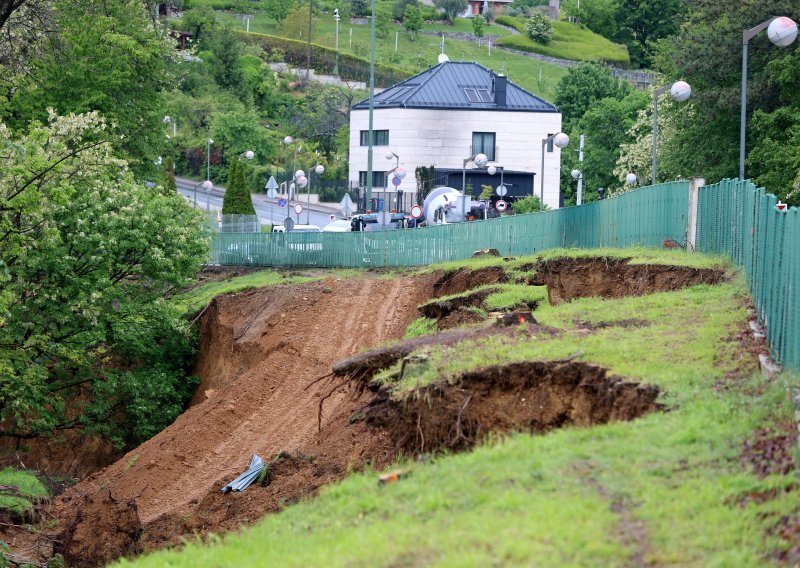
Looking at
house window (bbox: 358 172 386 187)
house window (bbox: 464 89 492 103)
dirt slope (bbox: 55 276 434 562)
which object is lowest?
dirt slope (bbox: 55 276 434 562)

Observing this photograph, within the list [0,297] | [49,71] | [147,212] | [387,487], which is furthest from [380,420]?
[49,71]

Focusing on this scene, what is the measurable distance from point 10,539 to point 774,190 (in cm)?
2409

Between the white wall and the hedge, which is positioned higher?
the hedge

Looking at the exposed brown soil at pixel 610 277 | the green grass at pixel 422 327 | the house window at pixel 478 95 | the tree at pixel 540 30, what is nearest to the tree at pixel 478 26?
the tree at pixel 540 30

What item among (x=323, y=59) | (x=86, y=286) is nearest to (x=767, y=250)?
(x=86, y=286)

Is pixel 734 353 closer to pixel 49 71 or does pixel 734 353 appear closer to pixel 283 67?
pixel 49 71

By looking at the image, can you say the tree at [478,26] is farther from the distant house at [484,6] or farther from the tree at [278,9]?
the tree at [278,9]

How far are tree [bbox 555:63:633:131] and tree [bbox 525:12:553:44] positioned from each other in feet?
119

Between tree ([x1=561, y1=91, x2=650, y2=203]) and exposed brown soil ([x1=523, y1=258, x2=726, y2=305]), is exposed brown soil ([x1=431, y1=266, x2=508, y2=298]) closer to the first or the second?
exposed brown soil ([x1=523, y1=258, x2=726, y2=305])

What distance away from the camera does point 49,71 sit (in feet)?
118

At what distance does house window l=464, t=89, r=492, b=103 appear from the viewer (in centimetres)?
7488

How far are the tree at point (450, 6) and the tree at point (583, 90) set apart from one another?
180 feet

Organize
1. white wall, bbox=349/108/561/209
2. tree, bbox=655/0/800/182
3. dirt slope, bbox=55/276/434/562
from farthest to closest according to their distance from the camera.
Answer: white wall, bbox=349/108/561/209 < tree, bbox=655/0/800/182 < dirt slope, bbox=55/276/434/562

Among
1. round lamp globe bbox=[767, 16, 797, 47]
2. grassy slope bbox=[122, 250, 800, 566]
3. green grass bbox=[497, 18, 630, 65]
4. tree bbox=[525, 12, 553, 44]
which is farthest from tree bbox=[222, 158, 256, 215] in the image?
tree bbox=[525, 12, 553, 44]
